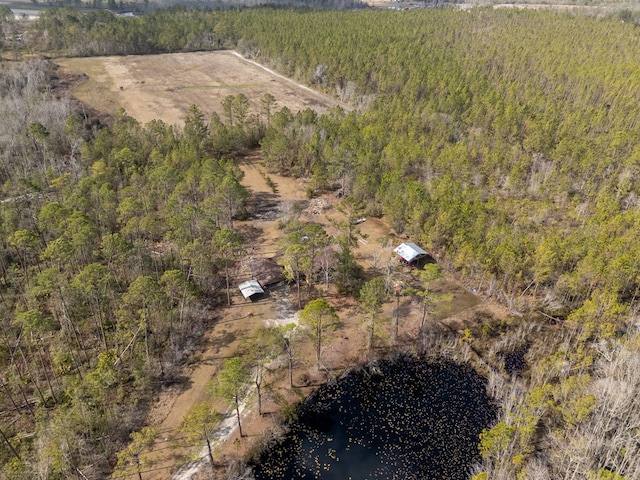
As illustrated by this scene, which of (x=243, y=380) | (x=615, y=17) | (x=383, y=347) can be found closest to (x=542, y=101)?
(x=383, y=347)

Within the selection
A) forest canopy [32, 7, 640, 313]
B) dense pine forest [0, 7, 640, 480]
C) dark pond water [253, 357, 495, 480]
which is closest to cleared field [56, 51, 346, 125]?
forest canopy [32, 7, 640, 313]

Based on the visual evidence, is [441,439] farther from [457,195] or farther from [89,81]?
[89,81]

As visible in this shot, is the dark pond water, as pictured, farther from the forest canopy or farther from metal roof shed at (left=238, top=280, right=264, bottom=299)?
the forest canopy

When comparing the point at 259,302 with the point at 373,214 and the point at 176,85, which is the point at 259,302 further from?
the point at 176,85

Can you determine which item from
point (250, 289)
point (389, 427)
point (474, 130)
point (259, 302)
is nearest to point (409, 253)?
point (259, 302)

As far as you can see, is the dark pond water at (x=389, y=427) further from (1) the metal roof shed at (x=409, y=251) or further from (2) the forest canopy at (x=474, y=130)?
(2) the forest canopy at (x=474, y=130)
